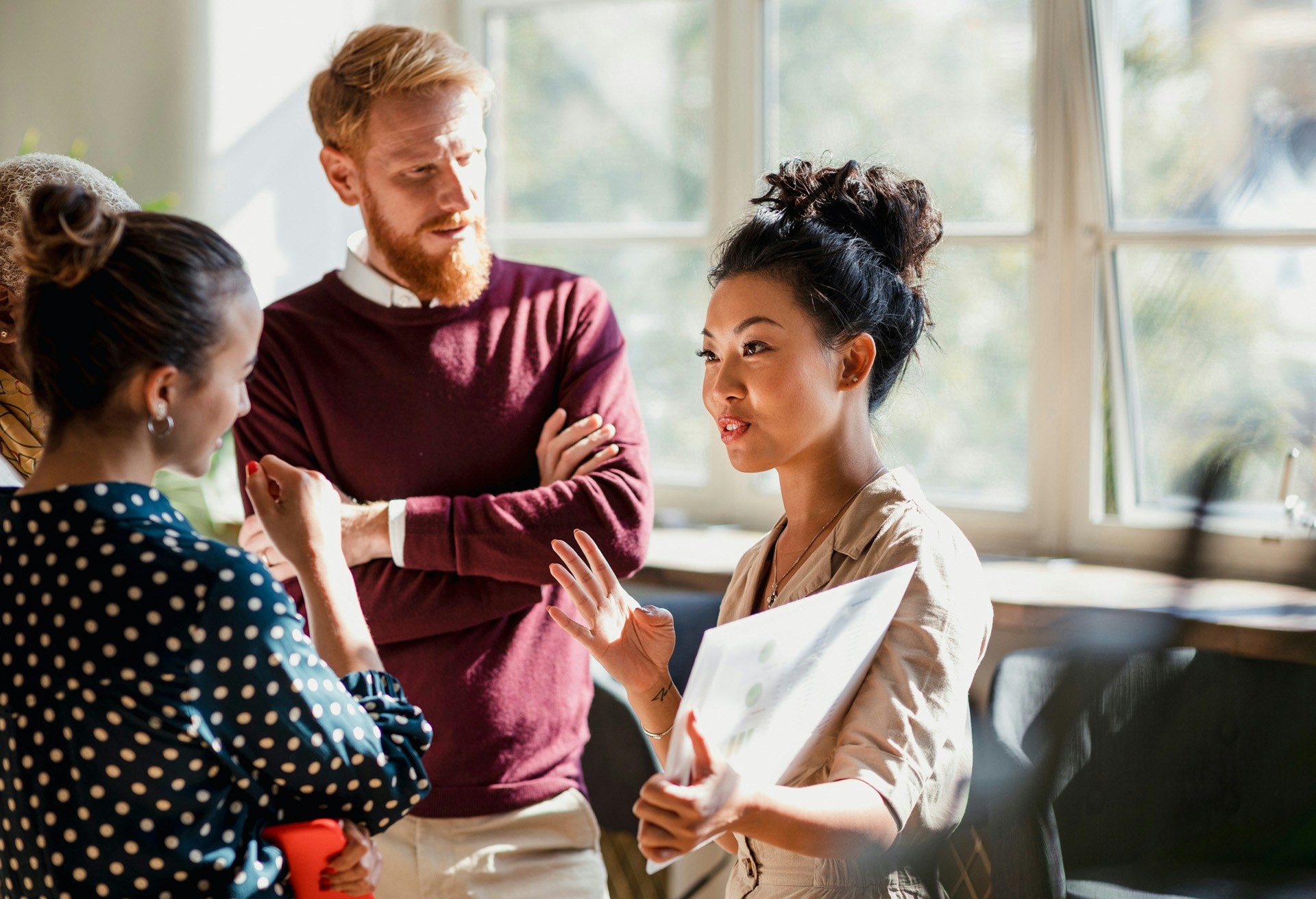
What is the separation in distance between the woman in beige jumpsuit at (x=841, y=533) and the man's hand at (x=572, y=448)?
336 millimetres

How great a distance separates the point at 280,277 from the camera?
3.08 m

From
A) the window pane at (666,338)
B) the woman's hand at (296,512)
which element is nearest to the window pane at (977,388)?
the window pane at (666,338)

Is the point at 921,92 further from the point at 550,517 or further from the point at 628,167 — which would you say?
the point at 550,517

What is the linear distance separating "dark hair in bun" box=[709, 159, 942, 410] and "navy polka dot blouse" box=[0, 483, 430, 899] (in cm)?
69

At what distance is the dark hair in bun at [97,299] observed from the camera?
92 cm

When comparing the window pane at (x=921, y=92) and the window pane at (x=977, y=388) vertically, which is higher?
the window pane at (x=921, y=92)

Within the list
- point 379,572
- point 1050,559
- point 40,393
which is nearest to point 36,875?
point 40,393

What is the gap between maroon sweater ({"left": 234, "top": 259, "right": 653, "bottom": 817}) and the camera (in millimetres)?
1635

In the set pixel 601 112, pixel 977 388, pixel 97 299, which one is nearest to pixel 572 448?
pixel 97 299

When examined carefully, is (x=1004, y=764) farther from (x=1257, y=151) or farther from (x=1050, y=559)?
(x=1050, y=559)

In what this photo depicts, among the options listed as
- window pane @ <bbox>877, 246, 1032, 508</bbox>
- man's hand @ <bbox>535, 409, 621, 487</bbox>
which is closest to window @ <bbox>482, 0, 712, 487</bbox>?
window pane @ <bbox>877, 246, 1032, 508</bbox>

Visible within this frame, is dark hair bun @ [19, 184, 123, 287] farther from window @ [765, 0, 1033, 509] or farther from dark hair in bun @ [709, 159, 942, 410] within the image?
window @ [765, 0, 1033, 509]

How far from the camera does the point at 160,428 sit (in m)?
0.96

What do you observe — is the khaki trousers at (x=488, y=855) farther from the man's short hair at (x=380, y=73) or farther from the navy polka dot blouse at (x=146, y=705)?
the man's short hair at (x=380, y=73)
